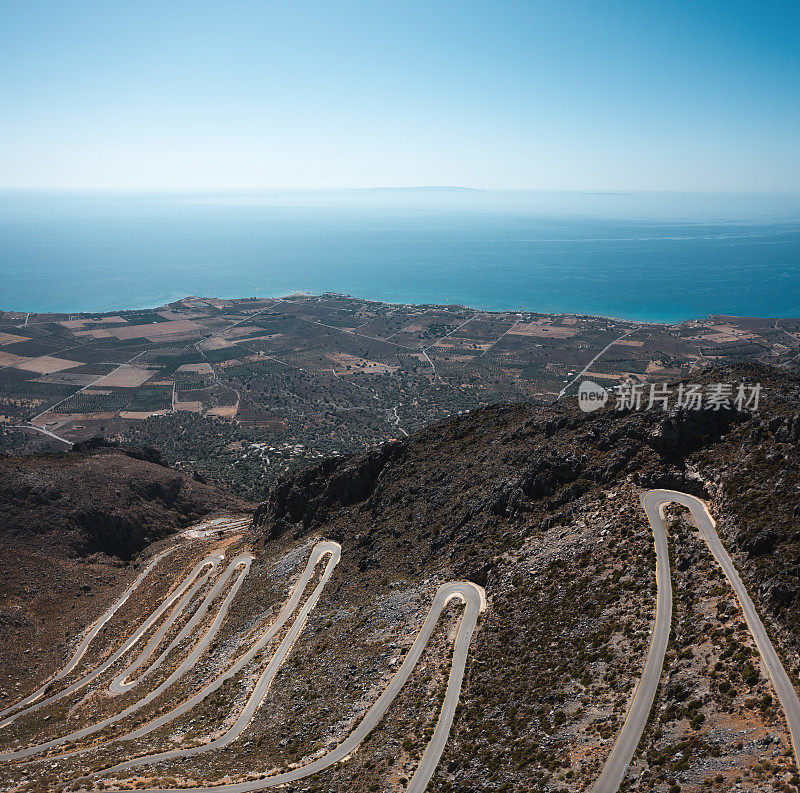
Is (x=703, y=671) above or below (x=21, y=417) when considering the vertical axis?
above

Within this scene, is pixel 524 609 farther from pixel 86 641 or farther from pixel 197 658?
pixel 86 641

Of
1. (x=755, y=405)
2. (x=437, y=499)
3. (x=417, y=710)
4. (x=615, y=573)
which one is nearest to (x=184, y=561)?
(x=437, y=499)

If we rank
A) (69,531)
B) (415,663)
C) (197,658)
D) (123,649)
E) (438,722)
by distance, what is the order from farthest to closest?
(69,531) → (123,649) → (197,658) → (415,663) → (438,722)

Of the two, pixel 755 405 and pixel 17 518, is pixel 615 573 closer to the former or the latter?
pixel 755 405

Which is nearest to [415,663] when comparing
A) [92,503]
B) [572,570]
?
[572,570]

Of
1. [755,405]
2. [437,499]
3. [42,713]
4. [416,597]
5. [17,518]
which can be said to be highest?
[755,405]

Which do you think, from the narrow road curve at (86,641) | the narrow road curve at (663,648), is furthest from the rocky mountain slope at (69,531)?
the narrow road curve at (663,648)

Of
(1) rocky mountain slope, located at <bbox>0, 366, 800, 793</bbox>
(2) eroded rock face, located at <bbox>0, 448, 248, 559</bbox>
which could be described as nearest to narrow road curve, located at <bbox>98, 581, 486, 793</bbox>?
(1) rocky mountain slope, located at <bbox>0, 366, 800, 793</bbox>

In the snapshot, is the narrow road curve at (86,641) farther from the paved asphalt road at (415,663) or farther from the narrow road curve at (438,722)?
the narrow road curve at (438,722)
